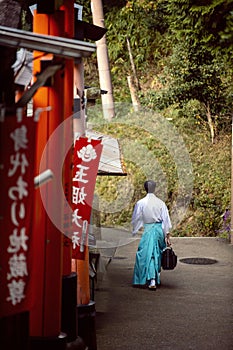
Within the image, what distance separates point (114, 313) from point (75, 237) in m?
3.36

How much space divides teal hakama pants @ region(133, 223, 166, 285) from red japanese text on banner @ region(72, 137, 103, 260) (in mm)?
5275

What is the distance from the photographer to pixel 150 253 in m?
12.7

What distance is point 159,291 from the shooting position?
12242 mm

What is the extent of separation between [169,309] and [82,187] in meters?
3.79

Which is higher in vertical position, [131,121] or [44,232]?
[131,121]

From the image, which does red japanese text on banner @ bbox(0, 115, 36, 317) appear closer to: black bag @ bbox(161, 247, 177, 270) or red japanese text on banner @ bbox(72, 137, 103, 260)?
red japanese text on banner @ bbox(72, 137, 103, 260)

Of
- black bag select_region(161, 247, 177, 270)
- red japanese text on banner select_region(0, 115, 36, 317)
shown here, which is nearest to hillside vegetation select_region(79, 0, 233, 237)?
black bag select_region(161, 247, 177, 270)

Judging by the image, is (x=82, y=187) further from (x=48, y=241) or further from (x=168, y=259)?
(x=168, y=259)

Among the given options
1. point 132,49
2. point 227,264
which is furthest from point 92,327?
point 132,49

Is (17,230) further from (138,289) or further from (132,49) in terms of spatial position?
(132,49)

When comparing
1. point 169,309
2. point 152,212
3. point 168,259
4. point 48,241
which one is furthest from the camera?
point 152,212

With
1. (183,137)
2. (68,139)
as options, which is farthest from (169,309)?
(183,137)

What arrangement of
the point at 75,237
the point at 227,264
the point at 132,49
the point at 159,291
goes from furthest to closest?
the point at 132,49, the point at 227,264, the point at 159,291, the point at 75,237

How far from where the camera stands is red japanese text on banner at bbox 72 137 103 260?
7.34 metres
